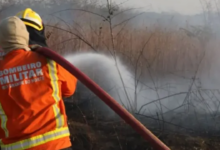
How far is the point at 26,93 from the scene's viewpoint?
2.15 m

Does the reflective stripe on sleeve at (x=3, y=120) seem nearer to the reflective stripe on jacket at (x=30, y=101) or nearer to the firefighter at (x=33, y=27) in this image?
the reflective stripe on jacket at (x=30, y=101)

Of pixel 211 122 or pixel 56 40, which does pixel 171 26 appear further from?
pixel 211 122

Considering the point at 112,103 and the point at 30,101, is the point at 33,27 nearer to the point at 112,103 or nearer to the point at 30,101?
the point at 30,101

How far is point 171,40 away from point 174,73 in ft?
2.12

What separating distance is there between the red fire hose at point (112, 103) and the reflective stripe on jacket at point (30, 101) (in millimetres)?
80

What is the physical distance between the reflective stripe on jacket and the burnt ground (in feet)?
5.72

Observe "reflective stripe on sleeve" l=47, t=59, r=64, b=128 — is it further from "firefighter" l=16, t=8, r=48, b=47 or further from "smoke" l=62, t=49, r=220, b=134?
"smoke" l=62, t=49, r=220, b=134

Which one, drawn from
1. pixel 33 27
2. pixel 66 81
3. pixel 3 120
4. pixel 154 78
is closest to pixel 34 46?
pixel 33 27

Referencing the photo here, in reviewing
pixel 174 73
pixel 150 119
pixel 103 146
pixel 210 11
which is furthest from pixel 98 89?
pixel 210 11

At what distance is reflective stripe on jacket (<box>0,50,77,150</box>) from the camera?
7.02ft

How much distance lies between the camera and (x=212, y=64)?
616cm

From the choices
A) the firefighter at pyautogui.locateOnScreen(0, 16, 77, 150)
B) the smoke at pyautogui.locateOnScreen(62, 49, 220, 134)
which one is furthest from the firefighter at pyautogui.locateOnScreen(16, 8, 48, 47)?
the smoke at pyautogui.locateOnScreen(62, 49, 220, 134)

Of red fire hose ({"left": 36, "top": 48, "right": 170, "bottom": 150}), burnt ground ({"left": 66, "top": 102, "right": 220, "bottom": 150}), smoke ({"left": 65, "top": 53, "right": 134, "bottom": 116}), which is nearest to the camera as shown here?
red fire hose ({"left": 36, "top": 48, "right": 170, "bottom": 150})

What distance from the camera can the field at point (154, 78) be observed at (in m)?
4.03
